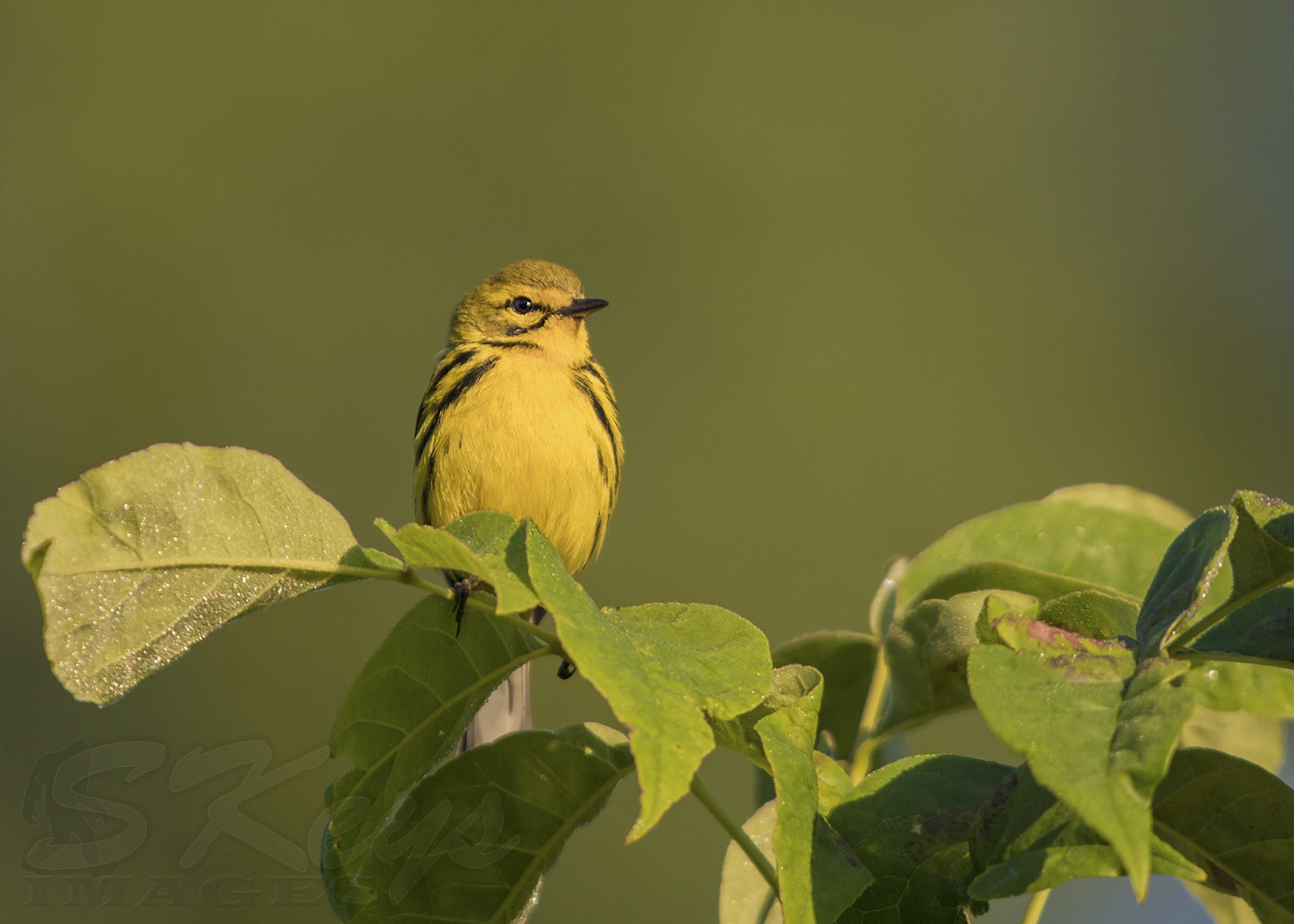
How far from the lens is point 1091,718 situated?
1.00 m

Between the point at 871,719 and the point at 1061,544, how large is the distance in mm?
442

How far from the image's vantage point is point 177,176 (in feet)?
42.3

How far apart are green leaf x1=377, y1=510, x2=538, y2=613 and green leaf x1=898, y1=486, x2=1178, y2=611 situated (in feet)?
2.84

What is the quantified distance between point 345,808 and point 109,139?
13.4 m

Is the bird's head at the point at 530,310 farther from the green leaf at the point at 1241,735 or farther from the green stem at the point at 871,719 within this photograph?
the green leaf at the point at 1241,735

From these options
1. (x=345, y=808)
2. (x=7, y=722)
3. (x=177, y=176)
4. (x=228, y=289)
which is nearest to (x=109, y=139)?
(x=177, y=176)

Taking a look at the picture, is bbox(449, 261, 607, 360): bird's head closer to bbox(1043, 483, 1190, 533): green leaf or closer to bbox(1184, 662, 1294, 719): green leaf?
bbox(1043, 483, 1190, 533): green leaf

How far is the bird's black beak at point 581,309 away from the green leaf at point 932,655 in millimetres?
2744

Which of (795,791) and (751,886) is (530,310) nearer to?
(751,886)

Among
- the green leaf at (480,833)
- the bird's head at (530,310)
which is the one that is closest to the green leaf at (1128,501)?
the green leaf at (480,833)

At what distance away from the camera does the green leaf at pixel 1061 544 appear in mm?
1954

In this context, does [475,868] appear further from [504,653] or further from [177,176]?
[177,176]

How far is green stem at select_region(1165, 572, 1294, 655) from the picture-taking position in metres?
1.20

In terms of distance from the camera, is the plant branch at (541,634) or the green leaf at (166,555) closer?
the green leaf at (166,555)
